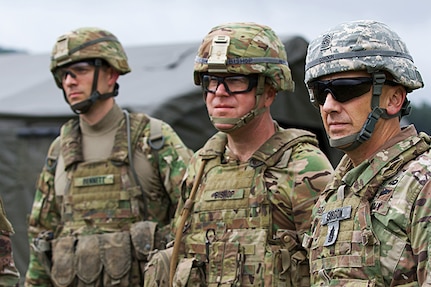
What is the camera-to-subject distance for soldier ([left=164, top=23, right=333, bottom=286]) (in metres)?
4.42

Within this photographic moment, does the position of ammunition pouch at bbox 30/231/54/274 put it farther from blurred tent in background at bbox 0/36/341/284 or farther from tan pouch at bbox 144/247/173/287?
blurred tent in background at bbox 0/36/341/284

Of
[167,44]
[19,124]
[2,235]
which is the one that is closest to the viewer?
[2,235]

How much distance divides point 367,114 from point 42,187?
307cm

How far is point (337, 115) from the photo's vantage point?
3529mm

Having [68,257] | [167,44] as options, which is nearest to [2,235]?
[68,257]

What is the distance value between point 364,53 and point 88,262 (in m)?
2.83

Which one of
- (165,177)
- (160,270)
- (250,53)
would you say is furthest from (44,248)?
(250,53)

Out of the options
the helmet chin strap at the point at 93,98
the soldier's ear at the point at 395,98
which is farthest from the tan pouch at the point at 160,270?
the soldier's ear at the point at 395,98

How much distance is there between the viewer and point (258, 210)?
448cm

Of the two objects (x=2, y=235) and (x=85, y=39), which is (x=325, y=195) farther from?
(x=85, y=39)

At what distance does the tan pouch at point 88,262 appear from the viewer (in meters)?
5.71

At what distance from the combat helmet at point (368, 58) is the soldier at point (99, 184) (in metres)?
2.27

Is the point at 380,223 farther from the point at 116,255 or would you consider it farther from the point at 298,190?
the point at 116,255

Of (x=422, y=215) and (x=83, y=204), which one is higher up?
(x=422, y=215)
